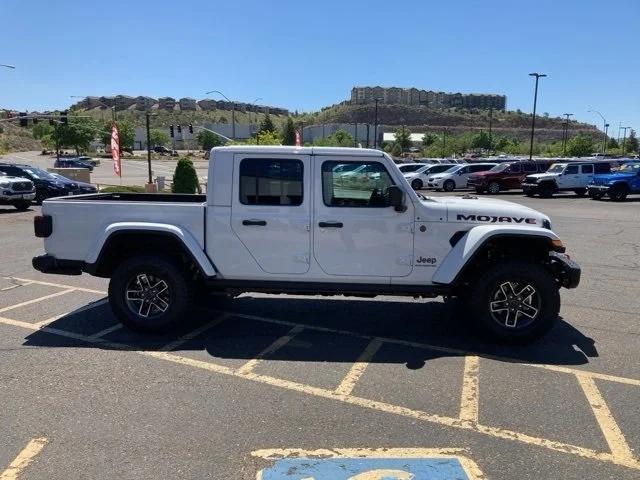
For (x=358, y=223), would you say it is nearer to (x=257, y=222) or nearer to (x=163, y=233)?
(x=257, y=222)

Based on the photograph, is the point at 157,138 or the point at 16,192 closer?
the point at 16,192

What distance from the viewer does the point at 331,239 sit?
561 cm

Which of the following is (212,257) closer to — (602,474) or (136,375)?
(136,375)

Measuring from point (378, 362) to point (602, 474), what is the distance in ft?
7.08


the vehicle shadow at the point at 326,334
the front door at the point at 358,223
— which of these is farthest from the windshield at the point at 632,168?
the front door at the point at 358,223

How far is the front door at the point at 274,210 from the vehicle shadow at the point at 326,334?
0.80 m

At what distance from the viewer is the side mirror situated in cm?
544

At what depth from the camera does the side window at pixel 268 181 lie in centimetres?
567

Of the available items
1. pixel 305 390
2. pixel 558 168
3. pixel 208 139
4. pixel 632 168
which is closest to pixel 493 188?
pixel 558 168

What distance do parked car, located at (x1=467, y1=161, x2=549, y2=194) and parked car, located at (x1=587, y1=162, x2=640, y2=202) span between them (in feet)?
15.1

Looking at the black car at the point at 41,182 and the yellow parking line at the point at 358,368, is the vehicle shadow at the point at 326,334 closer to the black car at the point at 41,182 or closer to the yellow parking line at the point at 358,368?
the yellow parking line at the point at 358,368

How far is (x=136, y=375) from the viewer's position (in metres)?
4.83

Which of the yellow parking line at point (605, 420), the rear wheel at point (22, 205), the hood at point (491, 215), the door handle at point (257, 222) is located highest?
the hood at point (491, 215)

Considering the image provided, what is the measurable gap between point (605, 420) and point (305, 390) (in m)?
2.24
